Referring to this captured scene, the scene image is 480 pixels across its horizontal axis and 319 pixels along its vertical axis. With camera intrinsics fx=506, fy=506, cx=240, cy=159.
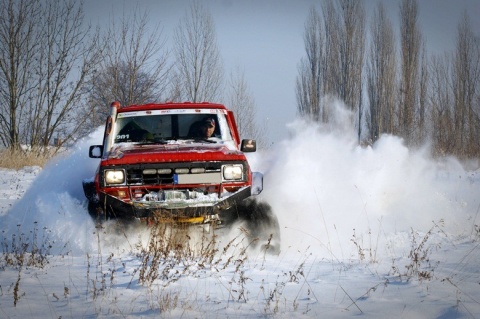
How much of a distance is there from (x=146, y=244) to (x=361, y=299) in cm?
262

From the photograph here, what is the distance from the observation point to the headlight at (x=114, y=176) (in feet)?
17.9

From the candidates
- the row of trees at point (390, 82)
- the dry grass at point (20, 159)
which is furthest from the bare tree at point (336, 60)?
the dry grass at point (20, 159)

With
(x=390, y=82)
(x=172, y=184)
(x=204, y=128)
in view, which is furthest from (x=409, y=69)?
(x=172, y=184)

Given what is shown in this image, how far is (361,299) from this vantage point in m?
3.98

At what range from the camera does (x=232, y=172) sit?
561cm

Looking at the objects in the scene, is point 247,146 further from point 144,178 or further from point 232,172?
point 144,178

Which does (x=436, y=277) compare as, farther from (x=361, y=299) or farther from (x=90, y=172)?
(x=90, y=172)

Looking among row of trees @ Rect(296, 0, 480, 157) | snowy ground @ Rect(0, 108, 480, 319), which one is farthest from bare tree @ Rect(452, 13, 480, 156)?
snowy ground @ Rect(0, 108, 480, 319)

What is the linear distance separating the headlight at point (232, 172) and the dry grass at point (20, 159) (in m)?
12.5

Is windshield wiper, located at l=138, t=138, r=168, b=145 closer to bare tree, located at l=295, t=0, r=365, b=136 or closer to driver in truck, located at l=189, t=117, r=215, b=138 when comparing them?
driver in truck, located at l=189, t=117, r=215, b=138

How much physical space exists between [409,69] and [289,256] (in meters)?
26.2

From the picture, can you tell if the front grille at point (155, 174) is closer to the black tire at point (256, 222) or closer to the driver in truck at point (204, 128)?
the black tire at point (256, 222)

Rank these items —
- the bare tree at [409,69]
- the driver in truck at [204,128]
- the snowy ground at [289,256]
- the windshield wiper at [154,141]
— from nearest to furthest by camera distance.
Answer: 1. the snowy ground at [289,256]
2. the windshield wiper at [154,141]
3. the driver in truck at [204,128]
4. the bare tree at [409,69]

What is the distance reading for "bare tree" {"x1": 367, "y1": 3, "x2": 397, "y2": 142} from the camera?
30000mm
